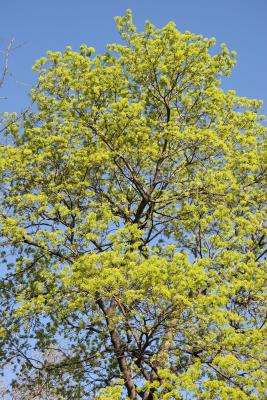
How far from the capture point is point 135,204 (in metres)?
20.4

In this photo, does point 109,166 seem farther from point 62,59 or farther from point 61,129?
point 62,59

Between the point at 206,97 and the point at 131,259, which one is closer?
A: the point at 131,259

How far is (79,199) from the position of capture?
61.6 feet

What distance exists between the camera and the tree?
1462 centimetres

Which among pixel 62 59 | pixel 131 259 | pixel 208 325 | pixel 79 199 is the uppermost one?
pixel 62 59

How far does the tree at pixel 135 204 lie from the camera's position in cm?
1462

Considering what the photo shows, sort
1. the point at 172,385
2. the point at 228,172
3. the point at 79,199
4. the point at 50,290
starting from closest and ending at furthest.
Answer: the point at 172,385 → the point at 50,290 → the point at 228,172 → the point at 79,199

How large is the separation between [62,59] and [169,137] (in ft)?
17.2

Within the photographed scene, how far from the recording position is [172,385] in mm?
13641

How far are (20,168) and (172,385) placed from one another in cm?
889

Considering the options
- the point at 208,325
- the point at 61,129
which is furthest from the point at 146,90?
the point at 208,325

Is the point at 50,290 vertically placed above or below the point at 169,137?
below

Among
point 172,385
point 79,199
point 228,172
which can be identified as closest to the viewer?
point 172,385

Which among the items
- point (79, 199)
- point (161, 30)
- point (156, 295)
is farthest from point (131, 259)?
point (161, 30)
